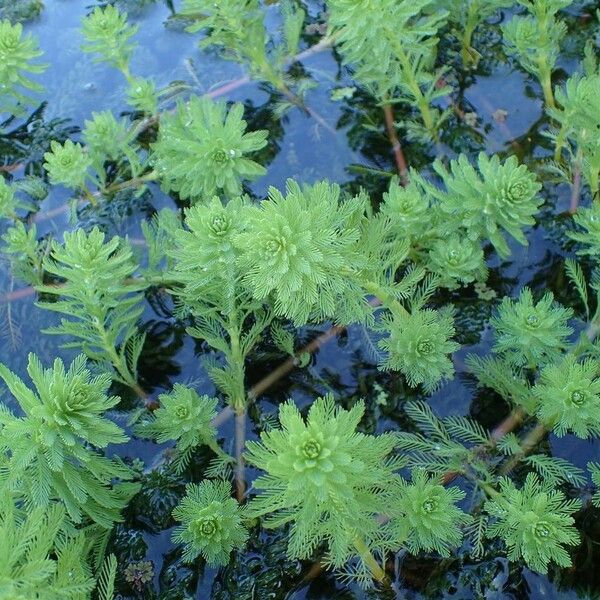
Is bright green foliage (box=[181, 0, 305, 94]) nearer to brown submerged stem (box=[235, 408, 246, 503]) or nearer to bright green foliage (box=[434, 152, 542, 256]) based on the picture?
bright green foliage (box=[434, 152, 542, 256])

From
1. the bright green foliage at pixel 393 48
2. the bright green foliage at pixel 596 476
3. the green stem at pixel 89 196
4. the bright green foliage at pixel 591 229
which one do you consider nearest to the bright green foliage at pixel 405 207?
the bright green foliage at pixel 591 229

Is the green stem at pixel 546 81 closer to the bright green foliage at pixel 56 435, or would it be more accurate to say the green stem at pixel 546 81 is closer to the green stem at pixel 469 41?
the green stem at pixel 469 41

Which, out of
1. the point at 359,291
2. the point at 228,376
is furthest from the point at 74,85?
the point at 359,291

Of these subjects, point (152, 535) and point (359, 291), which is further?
point (152, 535)

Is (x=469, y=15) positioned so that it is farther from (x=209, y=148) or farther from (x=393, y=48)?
(x=209, y=148)

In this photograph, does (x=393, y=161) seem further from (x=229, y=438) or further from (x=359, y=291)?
(x=229, y=438)

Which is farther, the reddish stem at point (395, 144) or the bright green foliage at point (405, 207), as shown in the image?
the reddish stem at point (395, 144)
